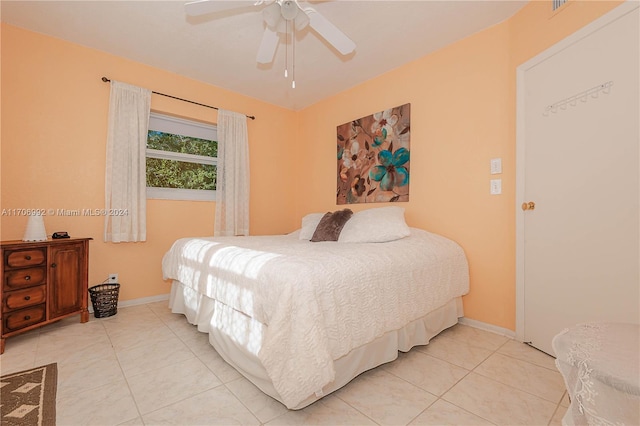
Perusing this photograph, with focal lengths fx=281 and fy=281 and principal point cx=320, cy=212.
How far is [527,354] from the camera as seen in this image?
1.90m

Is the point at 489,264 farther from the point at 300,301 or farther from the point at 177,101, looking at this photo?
the point at 177,101

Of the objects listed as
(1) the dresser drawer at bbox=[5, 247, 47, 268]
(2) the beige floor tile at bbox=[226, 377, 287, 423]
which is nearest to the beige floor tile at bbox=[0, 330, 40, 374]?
(1) the dresser drawer at bbox=[5, 247, 47, 268]

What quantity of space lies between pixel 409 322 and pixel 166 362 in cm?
159

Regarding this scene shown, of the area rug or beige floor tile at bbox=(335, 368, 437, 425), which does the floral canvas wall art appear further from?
the area rug

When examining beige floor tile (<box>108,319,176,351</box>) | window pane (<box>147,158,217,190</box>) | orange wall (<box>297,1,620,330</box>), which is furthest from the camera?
window pane (<box>147,158,217,190</box>)

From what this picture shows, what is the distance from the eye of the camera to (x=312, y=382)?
118 cm

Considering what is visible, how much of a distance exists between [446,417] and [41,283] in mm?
2875

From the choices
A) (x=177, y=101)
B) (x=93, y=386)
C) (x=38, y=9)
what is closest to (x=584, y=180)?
(x=93, y=386)

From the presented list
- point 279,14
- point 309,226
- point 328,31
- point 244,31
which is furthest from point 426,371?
point 244,31

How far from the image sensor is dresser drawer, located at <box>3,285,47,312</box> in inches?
77.1

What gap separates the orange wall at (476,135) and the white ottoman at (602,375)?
4.87ft

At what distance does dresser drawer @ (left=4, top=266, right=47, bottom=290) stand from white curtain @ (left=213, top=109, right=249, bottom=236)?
1.56 meters

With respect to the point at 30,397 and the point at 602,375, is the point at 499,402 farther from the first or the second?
the point at 30,397

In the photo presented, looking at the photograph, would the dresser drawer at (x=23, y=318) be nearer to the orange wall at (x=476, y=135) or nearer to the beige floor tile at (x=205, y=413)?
the beige floor tile at (x=205, y=413)
